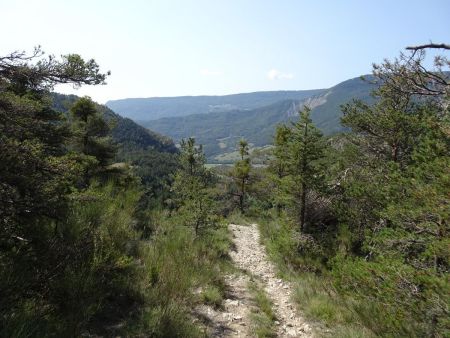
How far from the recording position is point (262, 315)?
7.35 m

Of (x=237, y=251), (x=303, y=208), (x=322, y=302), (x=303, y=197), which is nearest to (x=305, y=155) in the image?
(x=303, y=197)

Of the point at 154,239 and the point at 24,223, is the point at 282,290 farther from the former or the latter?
the point at 24,223

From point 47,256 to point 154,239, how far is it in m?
4.65

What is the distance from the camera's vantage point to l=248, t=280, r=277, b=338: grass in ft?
21.2

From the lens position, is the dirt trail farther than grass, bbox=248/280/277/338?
Yes

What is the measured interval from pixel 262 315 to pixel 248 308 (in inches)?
16.7

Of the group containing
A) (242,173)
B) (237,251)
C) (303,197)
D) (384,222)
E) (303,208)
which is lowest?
(237,251)

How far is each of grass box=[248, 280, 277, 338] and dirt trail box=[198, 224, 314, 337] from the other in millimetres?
114

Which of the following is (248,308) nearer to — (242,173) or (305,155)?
(305,155)

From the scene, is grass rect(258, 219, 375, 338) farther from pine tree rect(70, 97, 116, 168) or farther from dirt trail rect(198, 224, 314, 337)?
pine tree rect(70, 97, 116, 168)

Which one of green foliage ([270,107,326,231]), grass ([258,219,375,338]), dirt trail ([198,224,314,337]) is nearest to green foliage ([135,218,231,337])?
dirt trail ([198,224,314,337])

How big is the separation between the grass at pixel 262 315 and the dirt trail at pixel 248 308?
0.37 ft

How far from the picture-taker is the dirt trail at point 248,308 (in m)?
6.59

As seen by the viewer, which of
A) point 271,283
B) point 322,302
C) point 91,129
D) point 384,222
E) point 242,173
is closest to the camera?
point 322,302
